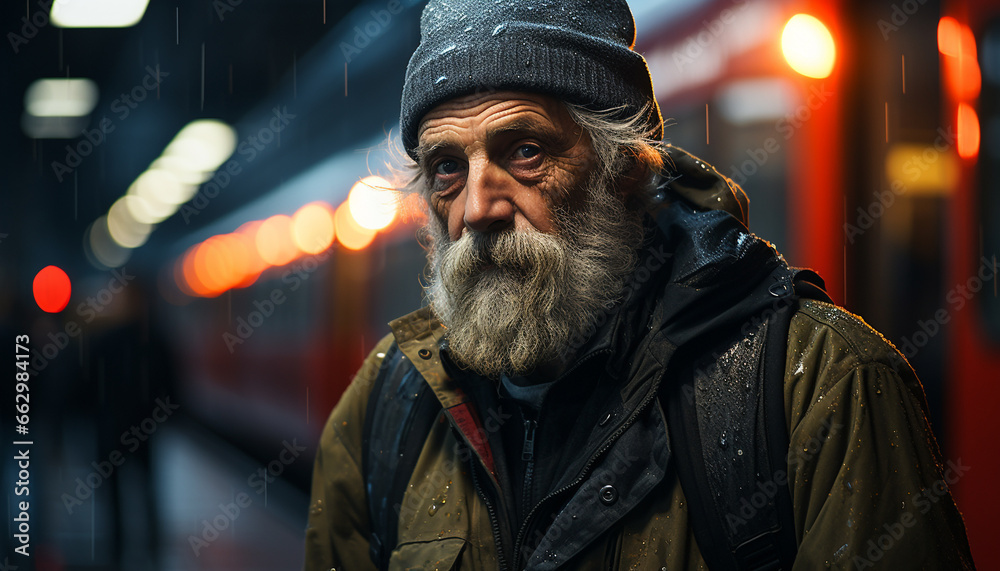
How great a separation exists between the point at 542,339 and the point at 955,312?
2.53 m

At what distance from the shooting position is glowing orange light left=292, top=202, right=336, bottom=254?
621 cm

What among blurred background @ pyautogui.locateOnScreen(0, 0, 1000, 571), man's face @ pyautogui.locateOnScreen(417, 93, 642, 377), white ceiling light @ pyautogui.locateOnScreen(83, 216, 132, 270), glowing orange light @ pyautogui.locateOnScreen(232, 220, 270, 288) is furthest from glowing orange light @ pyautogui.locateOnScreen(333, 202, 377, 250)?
white ceiling light @ pyautogui.locateOnScreen(83, 216, 132, 270)

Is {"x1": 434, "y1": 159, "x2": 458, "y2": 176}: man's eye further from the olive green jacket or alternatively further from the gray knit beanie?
the olive green jacket

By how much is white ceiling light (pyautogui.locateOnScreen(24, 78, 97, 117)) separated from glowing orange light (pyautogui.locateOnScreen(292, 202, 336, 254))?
91.3 inches

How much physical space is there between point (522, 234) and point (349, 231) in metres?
4.59

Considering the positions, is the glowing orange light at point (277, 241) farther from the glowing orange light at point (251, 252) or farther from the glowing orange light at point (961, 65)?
the glowing orange light at point (961, 65)

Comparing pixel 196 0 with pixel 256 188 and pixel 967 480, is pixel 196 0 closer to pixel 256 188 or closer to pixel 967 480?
pixel 256 188

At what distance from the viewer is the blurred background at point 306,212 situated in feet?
10.0

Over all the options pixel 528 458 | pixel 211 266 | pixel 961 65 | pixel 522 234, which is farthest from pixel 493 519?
Answer: pixel 211 266

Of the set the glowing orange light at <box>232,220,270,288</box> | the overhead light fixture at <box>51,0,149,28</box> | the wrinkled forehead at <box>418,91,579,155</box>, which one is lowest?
the glowing orange light at <box>232,220,270,288</box>

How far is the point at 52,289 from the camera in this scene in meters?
5.02

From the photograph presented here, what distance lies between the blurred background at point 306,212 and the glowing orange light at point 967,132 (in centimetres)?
1

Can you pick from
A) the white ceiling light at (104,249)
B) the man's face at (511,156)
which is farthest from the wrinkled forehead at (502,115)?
the white ceiling light at (104,249)

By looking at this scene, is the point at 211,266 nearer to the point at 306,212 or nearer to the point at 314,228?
the point at 306,212
